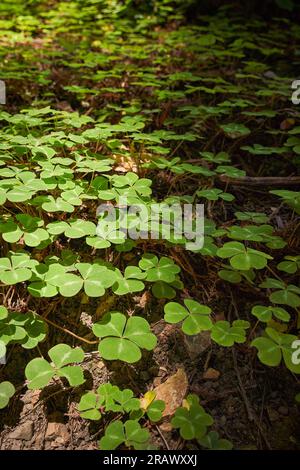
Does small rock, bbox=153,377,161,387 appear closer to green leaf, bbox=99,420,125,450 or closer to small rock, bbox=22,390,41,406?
green leaf, bbox=99,420,125,450

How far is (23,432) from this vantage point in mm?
1520

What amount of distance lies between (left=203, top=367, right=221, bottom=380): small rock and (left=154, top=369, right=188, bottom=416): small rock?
0.10 m

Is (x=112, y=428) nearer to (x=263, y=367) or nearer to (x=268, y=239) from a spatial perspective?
(x=263, y=367)

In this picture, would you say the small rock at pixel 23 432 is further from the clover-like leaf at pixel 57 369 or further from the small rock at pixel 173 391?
the small rock at pixel 173 391

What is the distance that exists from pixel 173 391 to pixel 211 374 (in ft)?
0.64

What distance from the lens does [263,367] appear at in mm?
1679

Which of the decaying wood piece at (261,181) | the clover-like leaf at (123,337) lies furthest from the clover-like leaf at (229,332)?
the decaying wood piece at (261,181)

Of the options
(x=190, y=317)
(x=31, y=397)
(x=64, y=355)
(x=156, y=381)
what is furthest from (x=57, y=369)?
(x=190, y=317)

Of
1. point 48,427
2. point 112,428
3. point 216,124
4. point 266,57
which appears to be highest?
point 266,57

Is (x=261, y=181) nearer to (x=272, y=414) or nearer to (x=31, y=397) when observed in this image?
(x=272, y=414)

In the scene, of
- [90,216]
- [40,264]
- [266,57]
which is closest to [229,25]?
[266,57]

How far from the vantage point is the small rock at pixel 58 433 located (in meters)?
1.51

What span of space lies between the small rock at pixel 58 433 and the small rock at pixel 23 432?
7 centimetres

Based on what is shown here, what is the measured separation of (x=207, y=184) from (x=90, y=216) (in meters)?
0.93
